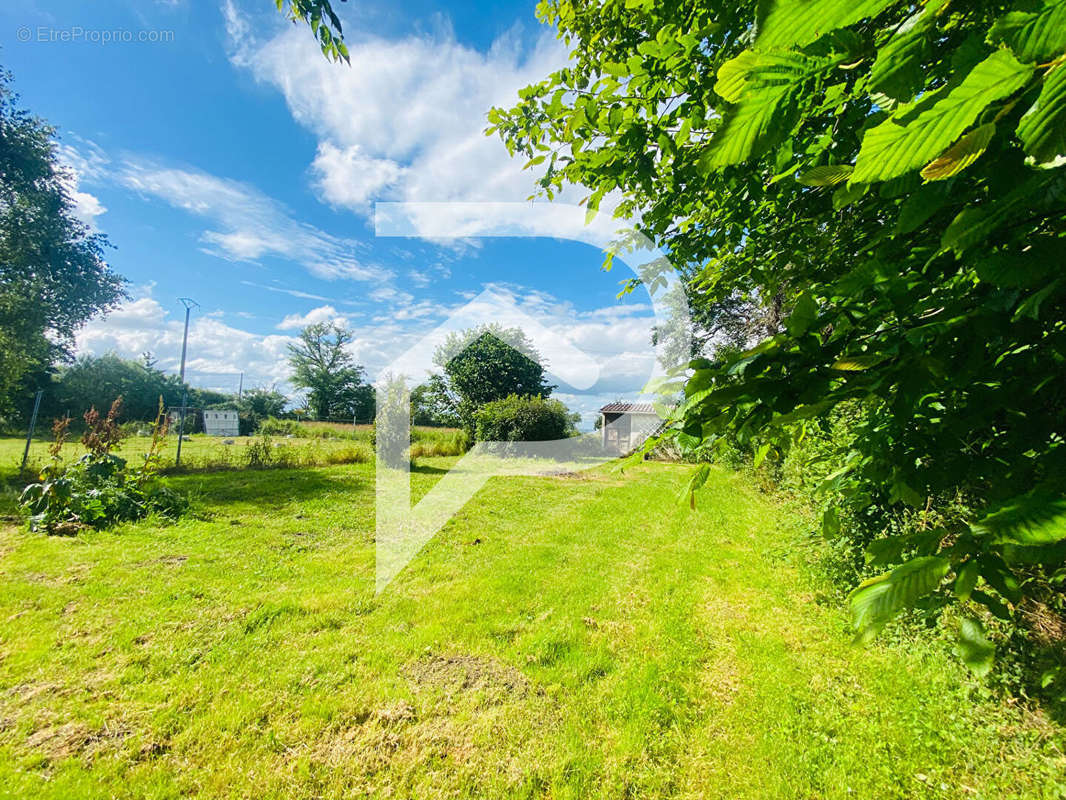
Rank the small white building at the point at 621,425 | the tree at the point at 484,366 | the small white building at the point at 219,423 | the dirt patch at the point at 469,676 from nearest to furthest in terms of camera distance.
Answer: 1. the dirt patch at the point at 469,676
2. the tree at the point at 484,366
3. the small white building at the point at 621,425
4. the small white building at the point at 219,423

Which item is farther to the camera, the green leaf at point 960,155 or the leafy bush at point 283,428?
the leafy bush at point 283,428

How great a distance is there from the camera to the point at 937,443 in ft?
3.70

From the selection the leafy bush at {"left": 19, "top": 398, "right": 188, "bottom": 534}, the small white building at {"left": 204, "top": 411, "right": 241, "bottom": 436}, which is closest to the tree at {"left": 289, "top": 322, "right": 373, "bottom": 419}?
the small white building at {"left": 204, "top": 411, "right": 241, "bottom": 436}

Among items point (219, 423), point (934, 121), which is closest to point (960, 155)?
point (934, 121)

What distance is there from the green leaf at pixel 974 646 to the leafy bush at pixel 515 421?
1468 centimetres

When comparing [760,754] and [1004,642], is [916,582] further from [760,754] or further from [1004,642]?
[1004,642]

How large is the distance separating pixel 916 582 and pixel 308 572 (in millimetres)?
5188

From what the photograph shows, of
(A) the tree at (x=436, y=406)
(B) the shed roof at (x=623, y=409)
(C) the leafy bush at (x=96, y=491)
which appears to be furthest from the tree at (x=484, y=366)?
(C) the leafy bush at (x=96, y=491)

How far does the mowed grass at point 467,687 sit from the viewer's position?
6.77 feet

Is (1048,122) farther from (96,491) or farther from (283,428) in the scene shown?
(283,428)

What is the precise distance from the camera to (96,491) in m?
5.70

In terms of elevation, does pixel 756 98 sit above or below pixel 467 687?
above

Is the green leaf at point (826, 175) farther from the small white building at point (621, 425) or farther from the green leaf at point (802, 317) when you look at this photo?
the small white building at point (621, 425)

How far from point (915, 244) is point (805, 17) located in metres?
1.36
